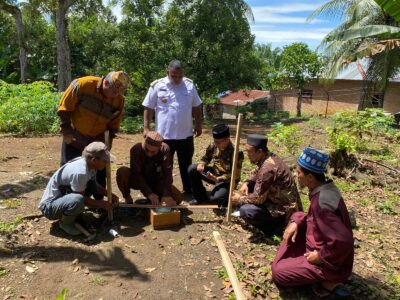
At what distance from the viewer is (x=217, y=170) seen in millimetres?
5508

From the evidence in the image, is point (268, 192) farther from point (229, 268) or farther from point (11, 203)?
point (11, 203)

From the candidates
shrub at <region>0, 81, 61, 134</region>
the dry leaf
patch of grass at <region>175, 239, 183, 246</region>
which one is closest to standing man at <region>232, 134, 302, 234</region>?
patch of grass at <region>175, 239, 183, 246</region>

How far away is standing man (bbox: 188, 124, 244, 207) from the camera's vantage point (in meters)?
5.30

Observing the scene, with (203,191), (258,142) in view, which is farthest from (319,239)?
(203,191)

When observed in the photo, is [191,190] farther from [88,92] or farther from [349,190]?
[349,190]

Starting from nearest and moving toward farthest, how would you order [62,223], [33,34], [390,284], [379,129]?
[390,284] < [62,223] < [379,129] < [33,34]

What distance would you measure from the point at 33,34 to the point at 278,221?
25716mm

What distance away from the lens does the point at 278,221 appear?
466cm

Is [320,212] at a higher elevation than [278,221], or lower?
higher

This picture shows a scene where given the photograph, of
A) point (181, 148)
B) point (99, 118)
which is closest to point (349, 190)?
point (181, 148)

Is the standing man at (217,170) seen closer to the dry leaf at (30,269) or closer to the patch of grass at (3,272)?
the dry leaf at (30,269)

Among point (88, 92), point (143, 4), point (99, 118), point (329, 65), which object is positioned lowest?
point (99, 118)

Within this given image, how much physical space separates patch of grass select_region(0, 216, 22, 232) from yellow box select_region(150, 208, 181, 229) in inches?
Result: 68.3

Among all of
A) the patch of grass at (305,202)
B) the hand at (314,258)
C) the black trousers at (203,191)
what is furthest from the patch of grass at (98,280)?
the patch of grass at (305,202)
